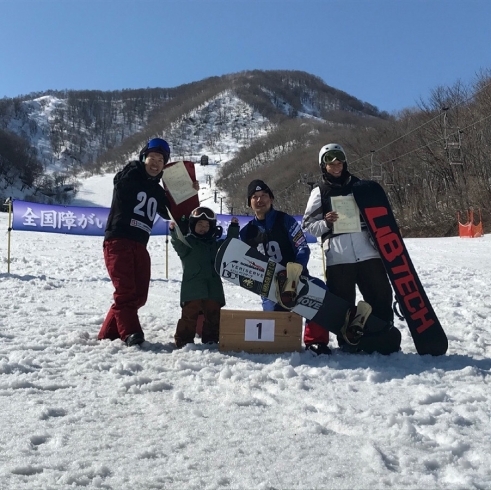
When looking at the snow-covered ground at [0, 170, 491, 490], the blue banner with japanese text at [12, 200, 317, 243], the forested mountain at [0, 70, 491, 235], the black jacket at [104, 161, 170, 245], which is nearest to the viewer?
the snow-covered ground at [0, 170, 491, 490]

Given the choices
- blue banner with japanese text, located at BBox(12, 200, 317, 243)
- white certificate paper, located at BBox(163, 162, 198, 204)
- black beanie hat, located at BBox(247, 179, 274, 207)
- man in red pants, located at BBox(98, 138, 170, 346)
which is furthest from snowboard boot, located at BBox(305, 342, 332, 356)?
blue banner with japanese text, located at BBox(12, 200, 317, 243)

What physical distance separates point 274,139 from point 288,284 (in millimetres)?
130467

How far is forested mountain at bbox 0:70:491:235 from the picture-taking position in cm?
3800

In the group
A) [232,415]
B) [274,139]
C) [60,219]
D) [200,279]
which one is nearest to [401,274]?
[200,279]

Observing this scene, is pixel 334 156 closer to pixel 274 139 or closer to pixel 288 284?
pixel 288 284

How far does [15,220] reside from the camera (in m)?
10.3

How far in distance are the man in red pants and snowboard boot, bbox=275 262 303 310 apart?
1104 millimetres

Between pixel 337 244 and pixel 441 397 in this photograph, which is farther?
pixel 337 244

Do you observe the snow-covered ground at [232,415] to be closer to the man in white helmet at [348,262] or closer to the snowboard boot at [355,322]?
the snowboard boot at [355,322]

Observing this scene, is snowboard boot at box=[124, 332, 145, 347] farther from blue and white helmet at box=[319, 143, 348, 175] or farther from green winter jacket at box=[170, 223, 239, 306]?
blue and white helmet at box=[319, 143, 348, 175]

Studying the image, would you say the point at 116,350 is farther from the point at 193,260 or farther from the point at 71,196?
the point at 71,196

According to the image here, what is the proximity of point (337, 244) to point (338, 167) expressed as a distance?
60 centimetres

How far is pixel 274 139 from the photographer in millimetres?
130500

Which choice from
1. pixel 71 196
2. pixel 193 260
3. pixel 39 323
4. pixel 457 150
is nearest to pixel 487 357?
pixel 193 260
